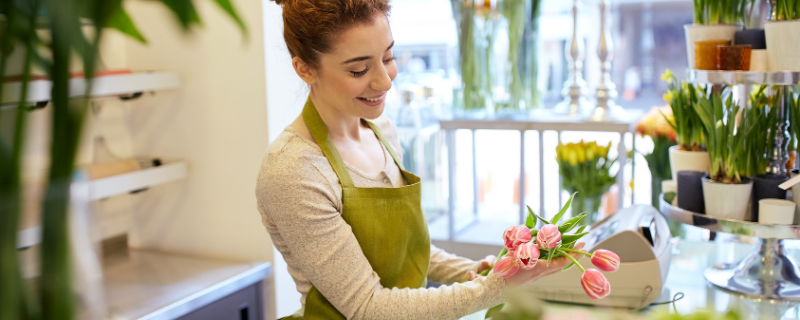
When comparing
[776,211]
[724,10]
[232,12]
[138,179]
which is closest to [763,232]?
[776,211]

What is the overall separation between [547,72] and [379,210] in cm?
192

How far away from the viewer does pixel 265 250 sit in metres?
1.94

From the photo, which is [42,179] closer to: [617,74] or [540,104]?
[540,104]

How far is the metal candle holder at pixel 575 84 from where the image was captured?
2.21 metres

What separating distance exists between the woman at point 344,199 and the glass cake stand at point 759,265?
0.47 meters

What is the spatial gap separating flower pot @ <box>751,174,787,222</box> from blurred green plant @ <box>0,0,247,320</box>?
145 cm

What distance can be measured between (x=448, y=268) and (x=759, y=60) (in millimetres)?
800

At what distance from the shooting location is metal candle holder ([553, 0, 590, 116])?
221 cm

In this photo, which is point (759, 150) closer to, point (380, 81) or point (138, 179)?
point (380, 81)

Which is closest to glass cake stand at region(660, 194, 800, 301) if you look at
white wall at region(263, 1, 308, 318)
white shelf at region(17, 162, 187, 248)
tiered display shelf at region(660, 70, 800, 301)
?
tiered display shelf at region(660, 70, 800, 301)

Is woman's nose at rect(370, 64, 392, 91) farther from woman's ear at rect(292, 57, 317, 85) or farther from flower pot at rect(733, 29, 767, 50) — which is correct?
flower pot at rect(733, 29, 767, 50)

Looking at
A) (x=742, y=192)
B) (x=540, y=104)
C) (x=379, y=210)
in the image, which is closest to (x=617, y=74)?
(x=540, y=104)

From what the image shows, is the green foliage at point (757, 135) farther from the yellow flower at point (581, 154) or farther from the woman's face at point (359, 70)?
the woman's face at point (359, 70)

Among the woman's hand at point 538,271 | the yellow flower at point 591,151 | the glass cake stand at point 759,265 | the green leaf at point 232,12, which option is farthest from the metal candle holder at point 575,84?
the green leaf at point 232,12
